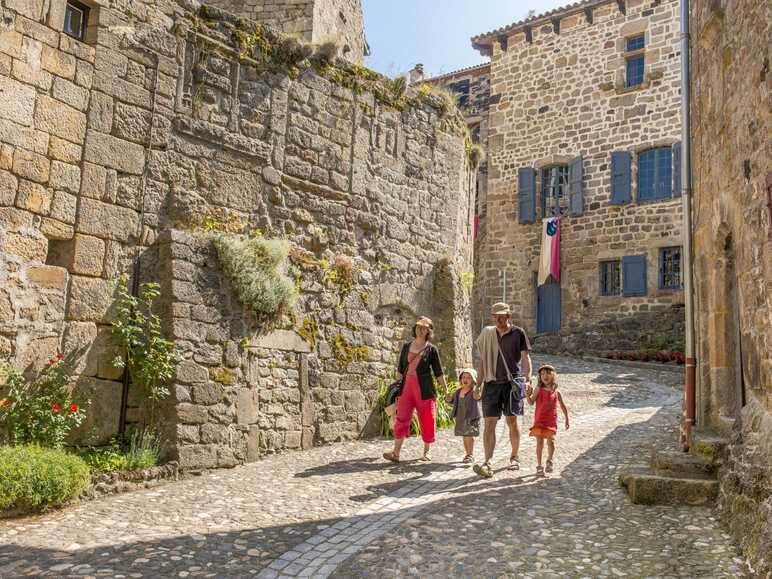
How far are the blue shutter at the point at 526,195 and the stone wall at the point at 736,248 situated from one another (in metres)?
12.3

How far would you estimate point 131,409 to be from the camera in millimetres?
6332

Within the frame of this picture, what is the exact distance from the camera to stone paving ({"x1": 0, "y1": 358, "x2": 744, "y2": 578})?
157 inches

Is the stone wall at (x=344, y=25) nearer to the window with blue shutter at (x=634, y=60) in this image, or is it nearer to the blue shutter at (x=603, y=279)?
the window with blue shutter at (x=634, y=60)

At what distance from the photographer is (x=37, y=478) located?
15.9 feet

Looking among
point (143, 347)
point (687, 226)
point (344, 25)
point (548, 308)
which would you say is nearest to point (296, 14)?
point (344, 25)

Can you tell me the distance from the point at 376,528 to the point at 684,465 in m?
2.52

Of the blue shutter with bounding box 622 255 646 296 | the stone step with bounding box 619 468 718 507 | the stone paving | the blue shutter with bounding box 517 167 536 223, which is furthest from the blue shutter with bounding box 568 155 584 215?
the stone step with bounding box 619 468 718 507

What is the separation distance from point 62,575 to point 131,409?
2.69 meters

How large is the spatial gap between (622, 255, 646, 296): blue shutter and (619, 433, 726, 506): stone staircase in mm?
12379

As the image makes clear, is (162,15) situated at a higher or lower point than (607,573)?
higher

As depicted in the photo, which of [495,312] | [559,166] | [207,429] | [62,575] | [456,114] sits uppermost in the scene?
[559,166]

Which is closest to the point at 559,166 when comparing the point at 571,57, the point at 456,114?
the point at 571,57

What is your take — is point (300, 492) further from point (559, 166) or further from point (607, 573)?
point (559, 166)

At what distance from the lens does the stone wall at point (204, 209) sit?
5953 mm
